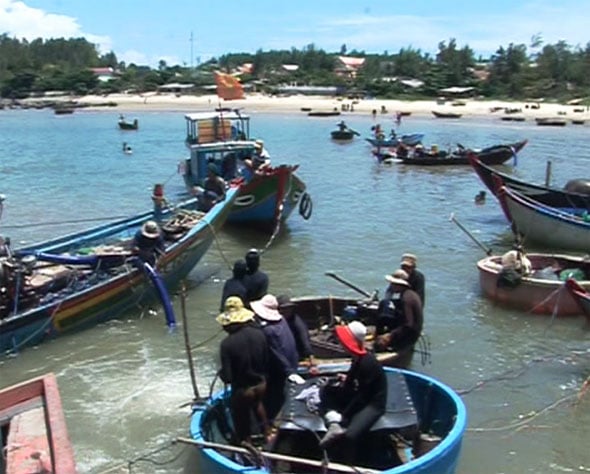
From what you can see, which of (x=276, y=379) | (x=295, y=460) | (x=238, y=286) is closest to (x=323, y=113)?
(x=238, y=286)

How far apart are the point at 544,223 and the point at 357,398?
13057 millimetres

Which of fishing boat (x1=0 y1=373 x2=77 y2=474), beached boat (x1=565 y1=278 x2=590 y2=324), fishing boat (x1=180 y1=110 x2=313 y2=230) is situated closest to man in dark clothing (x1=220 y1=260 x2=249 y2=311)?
beached boat (x1=565 y1=278 x2=590 y2=324)

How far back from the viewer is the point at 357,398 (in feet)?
23.6

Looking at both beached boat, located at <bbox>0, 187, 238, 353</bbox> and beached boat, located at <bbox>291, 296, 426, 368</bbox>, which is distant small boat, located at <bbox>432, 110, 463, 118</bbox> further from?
beached boat, located at <bbox>291, 296, 426, 368</bbox>

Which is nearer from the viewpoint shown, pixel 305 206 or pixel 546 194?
pixel 546 194

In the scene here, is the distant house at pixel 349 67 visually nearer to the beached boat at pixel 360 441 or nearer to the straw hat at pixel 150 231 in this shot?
the straw hat at pixel 150 231

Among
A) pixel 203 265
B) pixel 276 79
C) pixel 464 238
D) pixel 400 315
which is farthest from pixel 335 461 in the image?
pixel 276 79

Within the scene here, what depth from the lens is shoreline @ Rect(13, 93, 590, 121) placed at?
85.2 metres

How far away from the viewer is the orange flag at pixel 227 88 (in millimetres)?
23406

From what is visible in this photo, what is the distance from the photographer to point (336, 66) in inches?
5778

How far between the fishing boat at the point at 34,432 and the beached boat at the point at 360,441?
2099 millimetres

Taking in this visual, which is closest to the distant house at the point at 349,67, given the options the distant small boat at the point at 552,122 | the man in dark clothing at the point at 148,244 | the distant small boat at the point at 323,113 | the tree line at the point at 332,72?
the tree line at the point at 332,72

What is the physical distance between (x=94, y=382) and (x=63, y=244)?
4294 mm

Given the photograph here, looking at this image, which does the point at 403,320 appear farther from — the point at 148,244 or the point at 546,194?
the point at 546,194
